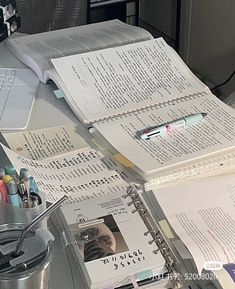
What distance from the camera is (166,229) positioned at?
92 centimetres

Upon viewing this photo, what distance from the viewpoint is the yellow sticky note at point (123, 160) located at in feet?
3.51

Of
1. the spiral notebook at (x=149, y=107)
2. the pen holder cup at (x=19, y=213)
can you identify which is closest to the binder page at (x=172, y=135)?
the spiral notebook at (x=149, y=107)

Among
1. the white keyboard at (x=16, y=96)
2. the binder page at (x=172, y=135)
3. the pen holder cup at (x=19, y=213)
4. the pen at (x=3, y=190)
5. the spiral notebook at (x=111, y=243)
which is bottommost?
the white keyboard at (x=16, y=96)

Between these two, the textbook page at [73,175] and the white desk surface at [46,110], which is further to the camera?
the white desk surface at [46,110]

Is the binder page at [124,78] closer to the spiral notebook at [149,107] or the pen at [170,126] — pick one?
the spiral notebook at [149,107]

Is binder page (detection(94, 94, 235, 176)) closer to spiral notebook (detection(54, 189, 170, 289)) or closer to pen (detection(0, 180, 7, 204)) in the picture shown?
Answer: spiral notebook (detection(54, 189, 170, 289))

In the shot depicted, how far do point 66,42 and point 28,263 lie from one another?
33.6 inches

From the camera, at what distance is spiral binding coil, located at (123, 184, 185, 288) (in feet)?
2.78

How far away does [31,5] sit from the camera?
232 cm

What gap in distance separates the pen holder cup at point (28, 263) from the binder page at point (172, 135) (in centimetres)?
31

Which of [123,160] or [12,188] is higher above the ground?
[12,188]

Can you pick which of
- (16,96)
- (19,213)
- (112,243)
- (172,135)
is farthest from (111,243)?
(16,96)

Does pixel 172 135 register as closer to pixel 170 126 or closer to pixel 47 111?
pixel 170 126

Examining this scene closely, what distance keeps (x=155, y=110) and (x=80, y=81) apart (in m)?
0.18
